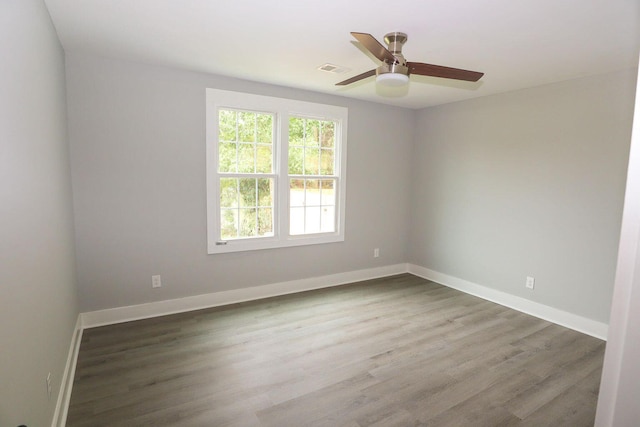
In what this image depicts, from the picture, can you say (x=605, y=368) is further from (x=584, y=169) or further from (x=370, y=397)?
(x=584, y=169)

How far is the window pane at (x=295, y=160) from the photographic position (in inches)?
161

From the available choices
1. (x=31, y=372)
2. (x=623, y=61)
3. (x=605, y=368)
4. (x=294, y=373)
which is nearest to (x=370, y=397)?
(x=294, y=373)

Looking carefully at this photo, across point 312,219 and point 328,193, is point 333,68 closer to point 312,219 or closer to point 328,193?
point 328,193

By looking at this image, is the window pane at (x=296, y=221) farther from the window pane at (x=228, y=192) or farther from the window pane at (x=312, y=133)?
the window pane at (x=312, y=133)

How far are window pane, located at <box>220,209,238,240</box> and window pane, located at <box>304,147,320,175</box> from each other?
1.06 metres

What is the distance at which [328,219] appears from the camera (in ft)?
14.8

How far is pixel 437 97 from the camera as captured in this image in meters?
4.21

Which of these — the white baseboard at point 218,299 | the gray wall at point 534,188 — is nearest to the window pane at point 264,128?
the white baseboard at point 218,299

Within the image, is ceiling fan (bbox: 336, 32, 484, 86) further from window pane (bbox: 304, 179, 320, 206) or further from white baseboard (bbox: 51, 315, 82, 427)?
white baseboard (bbox: 51, 315, 82, 427)

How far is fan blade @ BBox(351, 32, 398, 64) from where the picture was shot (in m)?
1.90

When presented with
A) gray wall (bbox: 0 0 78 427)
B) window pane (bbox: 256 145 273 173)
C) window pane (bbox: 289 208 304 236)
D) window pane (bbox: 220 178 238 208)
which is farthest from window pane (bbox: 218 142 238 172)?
gray wall (bbox: 0 0 78 427)

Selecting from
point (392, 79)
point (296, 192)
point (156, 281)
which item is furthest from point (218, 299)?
point (392, 79)

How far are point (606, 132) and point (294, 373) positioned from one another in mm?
3456

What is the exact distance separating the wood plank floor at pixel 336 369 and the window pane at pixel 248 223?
0.80 metres
